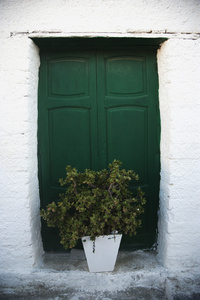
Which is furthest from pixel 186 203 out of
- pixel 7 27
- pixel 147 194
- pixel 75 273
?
pixel 7 27

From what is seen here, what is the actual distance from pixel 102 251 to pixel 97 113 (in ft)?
4.46

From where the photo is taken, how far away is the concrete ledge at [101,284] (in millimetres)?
2502

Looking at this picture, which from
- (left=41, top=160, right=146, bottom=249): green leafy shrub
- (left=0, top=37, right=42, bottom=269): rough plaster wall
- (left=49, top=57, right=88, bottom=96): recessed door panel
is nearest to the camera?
(left=41, top=160, right=146, bottom=249): green leafy shrub

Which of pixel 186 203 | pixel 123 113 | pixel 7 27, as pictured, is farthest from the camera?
pixel 123 113

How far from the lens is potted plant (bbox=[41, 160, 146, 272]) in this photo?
7.86 feet

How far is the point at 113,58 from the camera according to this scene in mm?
2801

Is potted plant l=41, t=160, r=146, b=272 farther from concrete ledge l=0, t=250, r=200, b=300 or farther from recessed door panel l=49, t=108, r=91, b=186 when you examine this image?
recessed door panel l=49, t=108, r=91, b=186

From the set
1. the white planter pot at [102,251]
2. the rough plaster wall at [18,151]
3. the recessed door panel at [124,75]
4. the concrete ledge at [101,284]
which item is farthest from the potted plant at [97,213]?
the recessed door panel at [124,75]

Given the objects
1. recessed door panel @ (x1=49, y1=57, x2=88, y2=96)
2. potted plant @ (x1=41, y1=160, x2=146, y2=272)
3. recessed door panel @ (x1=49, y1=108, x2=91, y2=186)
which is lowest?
potted plant @ (x1=41, y1=160, x2=146, y2=272)

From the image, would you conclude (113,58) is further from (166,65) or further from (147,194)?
(147,194)

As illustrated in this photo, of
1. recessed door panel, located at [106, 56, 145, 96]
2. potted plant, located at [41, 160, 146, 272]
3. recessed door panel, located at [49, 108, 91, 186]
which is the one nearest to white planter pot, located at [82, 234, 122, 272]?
potted plant, located at [41, 160, 146, 272]

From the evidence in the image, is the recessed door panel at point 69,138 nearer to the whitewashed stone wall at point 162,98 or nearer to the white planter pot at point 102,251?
the whitewashed stone wall at point 162,98

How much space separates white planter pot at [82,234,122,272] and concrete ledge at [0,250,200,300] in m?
0.08

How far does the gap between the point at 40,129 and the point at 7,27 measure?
995 millimetres
